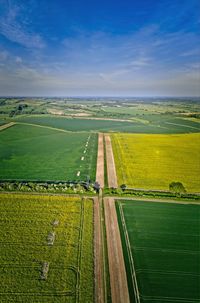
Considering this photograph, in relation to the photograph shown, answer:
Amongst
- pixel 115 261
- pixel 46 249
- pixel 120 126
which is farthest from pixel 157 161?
pixel 120 126

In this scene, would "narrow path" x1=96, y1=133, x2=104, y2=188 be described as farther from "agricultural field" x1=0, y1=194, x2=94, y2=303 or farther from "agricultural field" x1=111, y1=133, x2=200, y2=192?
"agricultural field" x1=0, y1=194, x2=94, y2=303

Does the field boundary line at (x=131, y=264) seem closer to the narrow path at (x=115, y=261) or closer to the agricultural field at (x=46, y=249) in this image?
the narrow path at (x=115, y=261)

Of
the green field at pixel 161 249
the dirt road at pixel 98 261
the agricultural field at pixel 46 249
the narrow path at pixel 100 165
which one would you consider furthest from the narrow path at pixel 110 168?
the dirt road at pixel 98 261

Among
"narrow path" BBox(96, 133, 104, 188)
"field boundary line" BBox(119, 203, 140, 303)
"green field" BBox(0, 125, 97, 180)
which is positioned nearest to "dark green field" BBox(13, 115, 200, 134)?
"green field" BBox(0, 125, 97, 180)

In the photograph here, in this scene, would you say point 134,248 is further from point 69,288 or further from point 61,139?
point 61,139

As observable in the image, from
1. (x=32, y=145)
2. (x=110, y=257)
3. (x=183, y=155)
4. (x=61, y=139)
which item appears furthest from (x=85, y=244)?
(x=61, y=139)

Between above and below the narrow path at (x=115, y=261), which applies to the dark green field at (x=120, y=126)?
above

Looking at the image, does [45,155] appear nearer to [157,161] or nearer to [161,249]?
[157,161]

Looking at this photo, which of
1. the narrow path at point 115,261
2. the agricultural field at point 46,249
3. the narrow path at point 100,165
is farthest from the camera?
the narrow path at point 100,165
